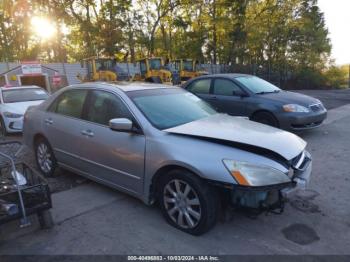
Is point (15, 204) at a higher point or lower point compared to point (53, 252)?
higher

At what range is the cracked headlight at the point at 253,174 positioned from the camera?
2.79 metres

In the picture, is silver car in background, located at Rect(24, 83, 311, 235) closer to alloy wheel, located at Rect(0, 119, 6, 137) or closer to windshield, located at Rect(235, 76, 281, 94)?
windshield, located at Rect(235, 76, 281, 94)

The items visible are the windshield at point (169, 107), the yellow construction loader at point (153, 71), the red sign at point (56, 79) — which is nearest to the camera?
the windshield at point (169, 107)

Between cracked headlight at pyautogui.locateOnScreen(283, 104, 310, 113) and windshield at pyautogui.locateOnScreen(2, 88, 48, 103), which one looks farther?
windshield at pyautogui.locateOnScreen(2, 88, 48, 103)

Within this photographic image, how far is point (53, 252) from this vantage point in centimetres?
298

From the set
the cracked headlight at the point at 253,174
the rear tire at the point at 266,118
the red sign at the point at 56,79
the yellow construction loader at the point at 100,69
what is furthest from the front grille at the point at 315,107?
the red sign at the point at 56,79

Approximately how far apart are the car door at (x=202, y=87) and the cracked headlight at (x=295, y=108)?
196 cm

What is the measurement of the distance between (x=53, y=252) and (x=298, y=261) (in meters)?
2.28

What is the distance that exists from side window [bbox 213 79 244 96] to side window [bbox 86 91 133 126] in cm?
411

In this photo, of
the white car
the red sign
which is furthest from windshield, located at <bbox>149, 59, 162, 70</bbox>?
the white car

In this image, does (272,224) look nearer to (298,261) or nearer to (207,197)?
(298,261)

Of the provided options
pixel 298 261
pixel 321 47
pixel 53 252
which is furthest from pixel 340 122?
pixel 321 47

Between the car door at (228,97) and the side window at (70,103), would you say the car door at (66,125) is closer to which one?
the side window at (70,103)

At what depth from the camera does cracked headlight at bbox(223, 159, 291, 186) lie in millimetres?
2791
